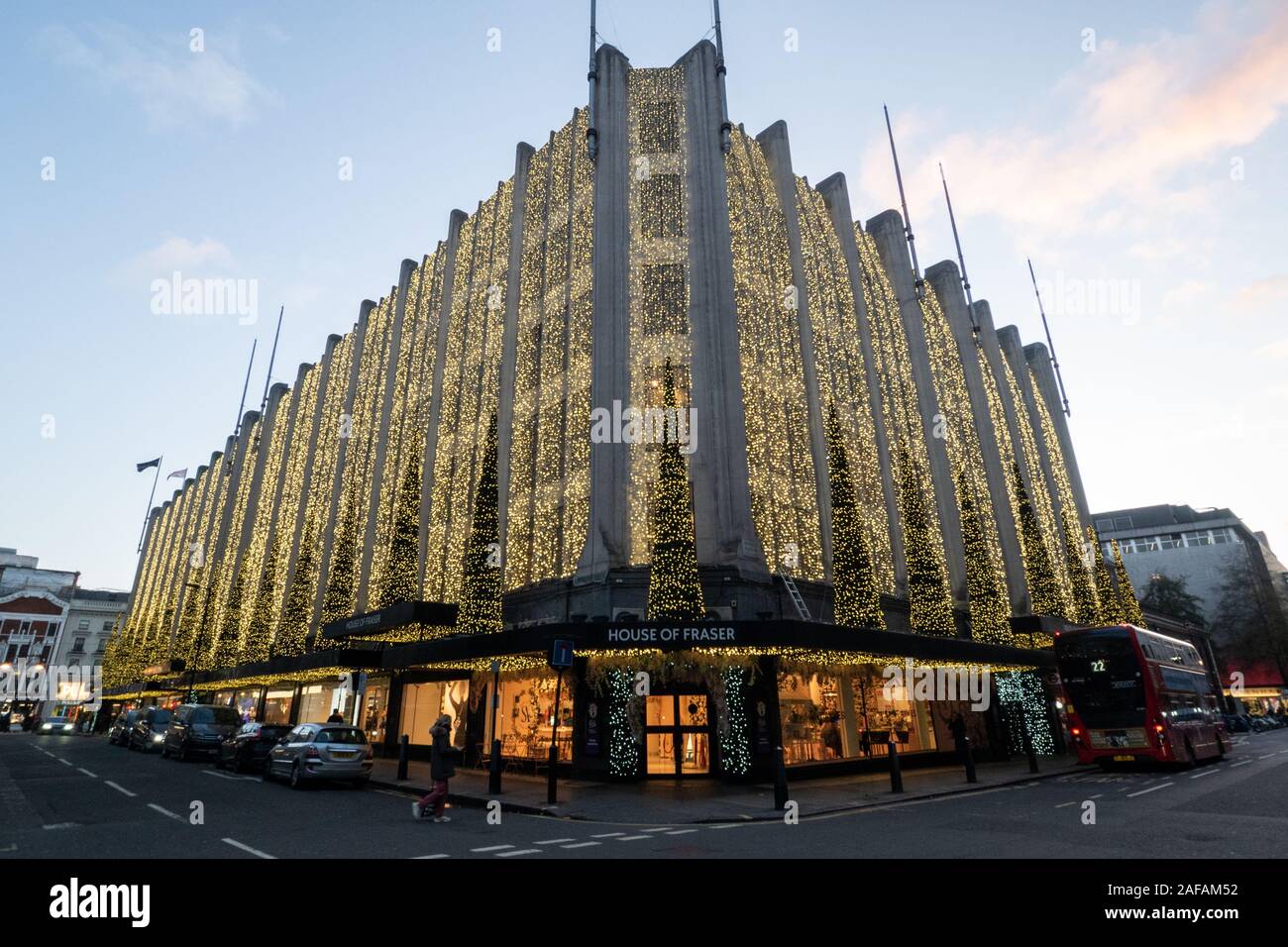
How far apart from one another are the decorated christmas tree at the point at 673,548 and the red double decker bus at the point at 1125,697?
1248 centimetres

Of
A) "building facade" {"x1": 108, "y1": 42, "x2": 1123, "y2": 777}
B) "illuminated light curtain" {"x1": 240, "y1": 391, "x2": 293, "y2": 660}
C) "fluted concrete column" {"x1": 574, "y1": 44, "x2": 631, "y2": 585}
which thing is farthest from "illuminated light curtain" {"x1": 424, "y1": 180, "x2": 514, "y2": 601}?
"illuminated light curtain" {"x1": 240, "y1": 391, "x2": 293, "y2": 660}

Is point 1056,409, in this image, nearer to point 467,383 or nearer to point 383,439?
point 467,383

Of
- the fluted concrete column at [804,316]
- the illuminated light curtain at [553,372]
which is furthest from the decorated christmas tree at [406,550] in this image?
the fluted concrete column at [804,316]

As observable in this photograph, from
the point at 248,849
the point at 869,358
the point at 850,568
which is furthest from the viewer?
the point at 869,358

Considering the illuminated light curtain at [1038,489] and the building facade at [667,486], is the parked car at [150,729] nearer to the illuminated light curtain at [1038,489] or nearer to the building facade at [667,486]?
the building facade at [667,486]

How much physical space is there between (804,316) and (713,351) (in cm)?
747

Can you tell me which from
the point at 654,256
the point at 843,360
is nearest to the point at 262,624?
the point at 654,256

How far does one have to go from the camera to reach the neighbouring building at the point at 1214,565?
70.6 metres

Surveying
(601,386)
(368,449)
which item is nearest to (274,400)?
(368,449)

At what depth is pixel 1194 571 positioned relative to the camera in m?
84.8

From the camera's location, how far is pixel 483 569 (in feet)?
80.3

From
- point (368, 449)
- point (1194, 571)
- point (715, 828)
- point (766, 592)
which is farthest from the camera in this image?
point (1194, 571)
